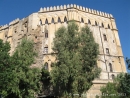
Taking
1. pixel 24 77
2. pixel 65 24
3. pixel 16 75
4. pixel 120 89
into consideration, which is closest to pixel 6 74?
pixel 16 75

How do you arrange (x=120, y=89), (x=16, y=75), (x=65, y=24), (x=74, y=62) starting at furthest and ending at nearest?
(x=65, y=24), (x=120, y=89), (x=74, y=62), (x=16, y=75)

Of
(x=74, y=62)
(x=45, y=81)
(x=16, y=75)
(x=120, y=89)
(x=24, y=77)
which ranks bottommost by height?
(x=120, y=89)

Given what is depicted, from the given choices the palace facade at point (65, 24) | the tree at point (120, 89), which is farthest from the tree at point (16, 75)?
the palace facade at point (65, 24)

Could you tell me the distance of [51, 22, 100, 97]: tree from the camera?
1317 cm

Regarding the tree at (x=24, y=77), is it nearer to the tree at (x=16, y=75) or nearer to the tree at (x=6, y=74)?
the tree at (x=16, y=75)

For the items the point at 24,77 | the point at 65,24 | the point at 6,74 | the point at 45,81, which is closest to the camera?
the point at 6,74

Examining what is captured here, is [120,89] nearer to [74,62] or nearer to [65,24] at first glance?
[74,62]

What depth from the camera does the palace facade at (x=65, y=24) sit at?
74.3ft

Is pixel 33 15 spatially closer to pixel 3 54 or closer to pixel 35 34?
pixel 35 34

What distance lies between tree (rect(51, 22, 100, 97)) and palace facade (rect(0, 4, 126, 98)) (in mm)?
7476

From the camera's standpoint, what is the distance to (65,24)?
23641 millimetres

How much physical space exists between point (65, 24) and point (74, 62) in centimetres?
1138

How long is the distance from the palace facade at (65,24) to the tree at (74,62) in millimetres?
7476

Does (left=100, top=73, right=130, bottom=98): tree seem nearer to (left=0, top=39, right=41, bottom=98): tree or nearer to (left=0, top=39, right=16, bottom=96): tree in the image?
(left=0, top=39, right=41, bottom=98): tree
